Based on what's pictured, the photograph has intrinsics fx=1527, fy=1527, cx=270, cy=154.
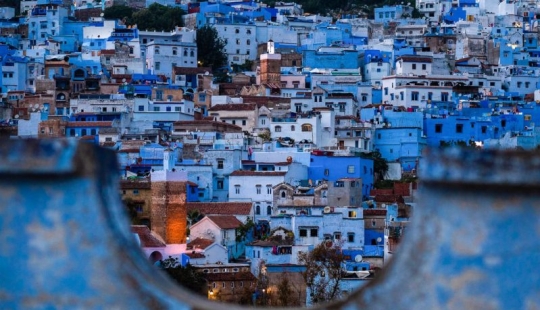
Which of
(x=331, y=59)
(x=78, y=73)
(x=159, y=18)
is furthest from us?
(x=159, y=18)

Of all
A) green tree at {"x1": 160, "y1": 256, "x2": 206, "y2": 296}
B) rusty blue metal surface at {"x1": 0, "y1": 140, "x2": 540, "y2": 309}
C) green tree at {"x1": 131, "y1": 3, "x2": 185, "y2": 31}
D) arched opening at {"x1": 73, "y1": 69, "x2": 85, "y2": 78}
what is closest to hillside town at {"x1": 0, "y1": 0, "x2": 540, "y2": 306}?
arched opening at {"x1": 73, "y1": 69, "x2": 85, "y2": 78}

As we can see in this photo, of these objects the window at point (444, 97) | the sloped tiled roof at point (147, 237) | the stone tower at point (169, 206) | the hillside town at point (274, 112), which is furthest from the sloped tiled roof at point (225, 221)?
the window at point (444, 97)

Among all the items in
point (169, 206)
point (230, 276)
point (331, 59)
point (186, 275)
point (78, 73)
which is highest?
point (331, 59)

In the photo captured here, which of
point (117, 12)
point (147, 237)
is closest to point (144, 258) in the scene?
point (147, 237)

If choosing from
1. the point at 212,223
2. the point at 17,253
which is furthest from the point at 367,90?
the point at 17,253

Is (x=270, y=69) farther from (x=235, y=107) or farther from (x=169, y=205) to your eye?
(x=169, y=205)

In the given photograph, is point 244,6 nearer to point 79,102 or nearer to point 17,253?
point 79,102
